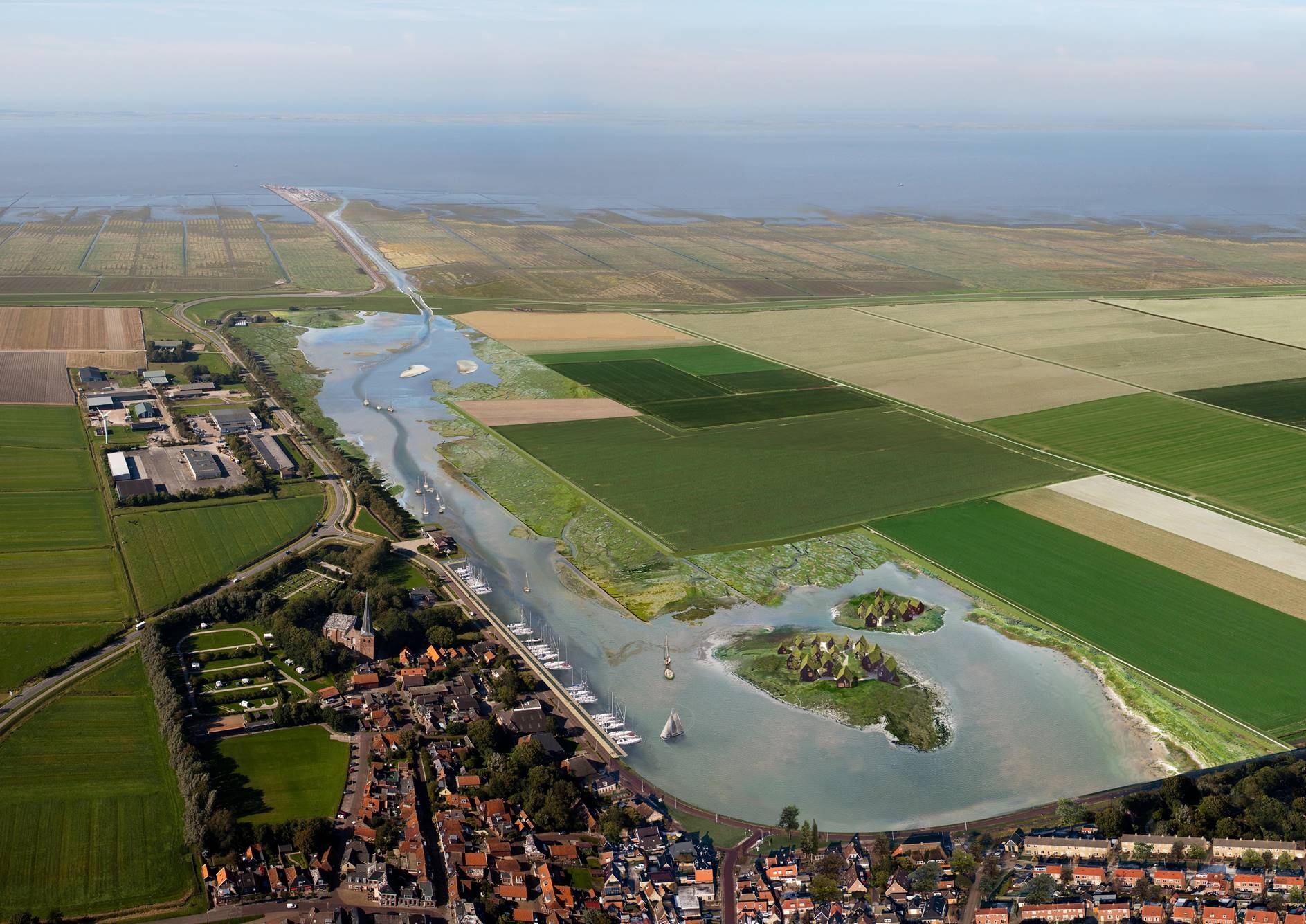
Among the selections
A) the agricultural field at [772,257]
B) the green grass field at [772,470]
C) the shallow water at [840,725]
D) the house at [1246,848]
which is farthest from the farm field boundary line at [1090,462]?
the agricultural field at [772,257]

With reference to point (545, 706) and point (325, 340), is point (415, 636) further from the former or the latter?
point (325, 340)

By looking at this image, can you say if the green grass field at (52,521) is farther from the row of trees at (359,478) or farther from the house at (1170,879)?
the house at (1170,879)

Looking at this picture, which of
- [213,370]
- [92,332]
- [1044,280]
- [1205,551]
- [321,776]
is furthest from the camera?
[1044,280]

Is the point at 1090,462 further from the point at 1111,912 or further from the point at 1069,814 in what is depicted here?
the point at 1111,912

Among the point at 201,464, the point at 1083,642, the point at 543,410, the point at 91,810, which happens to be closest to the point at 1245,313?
the point at 543,410

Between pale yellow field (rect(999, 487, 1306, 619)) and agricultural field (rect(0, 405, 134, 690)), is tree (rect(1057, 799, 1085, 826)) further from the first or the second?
agricultural field (rect(0, 405, 134, 690))

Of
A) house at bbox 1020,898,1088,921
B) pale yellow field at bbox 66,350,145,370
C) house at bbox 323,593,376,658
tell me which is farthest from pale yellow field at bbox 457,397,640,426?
house at bbox 1020,898,1088,921

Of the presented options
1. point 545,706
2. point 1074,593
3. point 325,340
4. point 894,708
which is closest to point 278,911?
point 545,706
